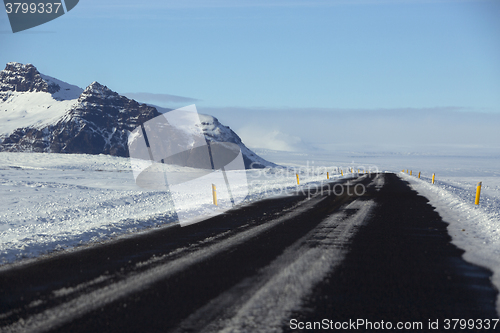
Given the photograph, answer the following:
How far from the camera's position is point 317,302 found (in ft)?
14.8

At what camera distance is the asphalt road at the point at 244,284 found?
409cm

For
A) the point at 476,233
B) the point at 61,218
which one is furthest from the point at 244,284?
the point at 61,218

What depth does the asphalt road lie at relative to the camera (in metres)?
4.09

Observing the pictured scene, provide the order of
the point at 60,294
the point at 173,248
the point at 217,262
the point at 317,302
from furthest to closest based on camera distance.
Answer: the point at 173,248 → the point at 217,262 → the point at 60,294 → the point at 317,302

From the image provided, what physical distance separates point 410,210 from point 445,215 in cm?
142

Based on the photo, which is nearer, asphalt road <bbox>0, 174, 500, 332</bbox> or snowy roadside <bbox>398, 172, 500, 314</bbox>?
asphalt road <bbox>0, 174, 500, 332</bbox>

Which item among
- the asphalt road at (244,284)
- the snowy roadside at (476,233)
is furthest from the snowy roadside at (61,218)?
the snowy roadside at (476,233)

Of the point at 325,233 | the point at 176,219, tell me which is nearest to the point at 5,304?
the point at 325,233

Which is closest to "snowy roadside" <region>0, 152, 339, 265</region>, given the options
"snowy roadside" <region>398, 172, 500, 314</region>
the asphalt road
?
the asphalt road

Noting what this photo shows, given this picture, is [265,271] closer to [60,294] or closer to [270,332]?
[270,332]

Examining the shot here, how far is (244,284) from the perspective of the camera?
5.23 metres

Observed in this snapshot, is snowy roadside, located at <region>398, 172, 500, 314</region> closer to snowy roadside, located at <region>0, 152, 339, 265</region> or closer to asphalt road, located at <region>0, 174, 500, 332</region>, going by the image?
asphalt road, located at <region>0, 174, 500, 332</region>

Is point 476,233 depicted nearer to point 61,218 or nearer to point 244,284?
point 244,284

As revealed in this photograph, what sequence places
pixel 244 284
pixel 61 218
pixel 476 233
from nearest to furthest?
pixel 244 284 → pixel 476 233 → pixel 61 218
